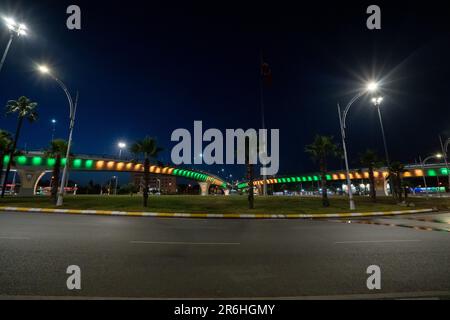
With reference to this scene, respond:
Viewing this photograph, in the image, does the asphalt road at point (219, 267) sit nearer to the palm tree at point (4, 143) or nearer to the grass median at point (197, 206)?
the grass median at point (197, 206)

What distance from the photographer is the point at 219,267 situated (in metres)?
5.70

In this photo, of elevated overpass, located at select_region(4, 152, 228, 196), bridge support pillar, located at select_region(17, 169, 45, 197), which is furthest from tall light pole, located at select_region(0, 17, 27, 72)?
bridge support pillar, located at select_region(17, 169, 45, 197)

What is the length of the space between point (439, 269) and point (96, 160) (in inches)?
2429

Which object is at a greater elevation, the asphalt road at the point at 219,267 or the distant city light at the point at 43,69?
the distant city light at the point at 43,69

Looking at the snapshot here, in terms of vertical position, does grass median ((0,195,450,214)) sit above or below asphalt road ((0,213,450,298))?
above

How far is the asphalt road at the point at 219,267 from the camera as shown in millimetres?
4250

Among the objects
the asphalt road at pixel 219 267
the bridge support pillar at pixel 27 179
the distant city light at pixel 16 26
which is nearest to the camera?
the asphalt road at pixel 219 267

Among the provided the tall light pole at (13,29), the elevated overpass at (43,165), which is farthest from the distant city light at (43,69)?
the elevated overpass at (43,165)

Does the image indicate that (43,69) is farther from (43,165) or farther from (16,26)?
(43,165)

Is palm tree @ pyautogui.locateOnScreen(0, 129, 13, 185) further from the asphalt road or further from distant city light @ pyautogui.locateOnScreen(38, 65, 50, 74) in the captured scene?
the asphalt road

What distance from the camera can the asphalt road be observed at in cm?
425

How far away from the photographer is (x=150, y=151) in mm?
28469

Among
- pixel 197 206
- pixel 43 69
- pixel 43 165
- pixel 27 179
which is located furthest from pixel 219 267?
pixel 27 179
